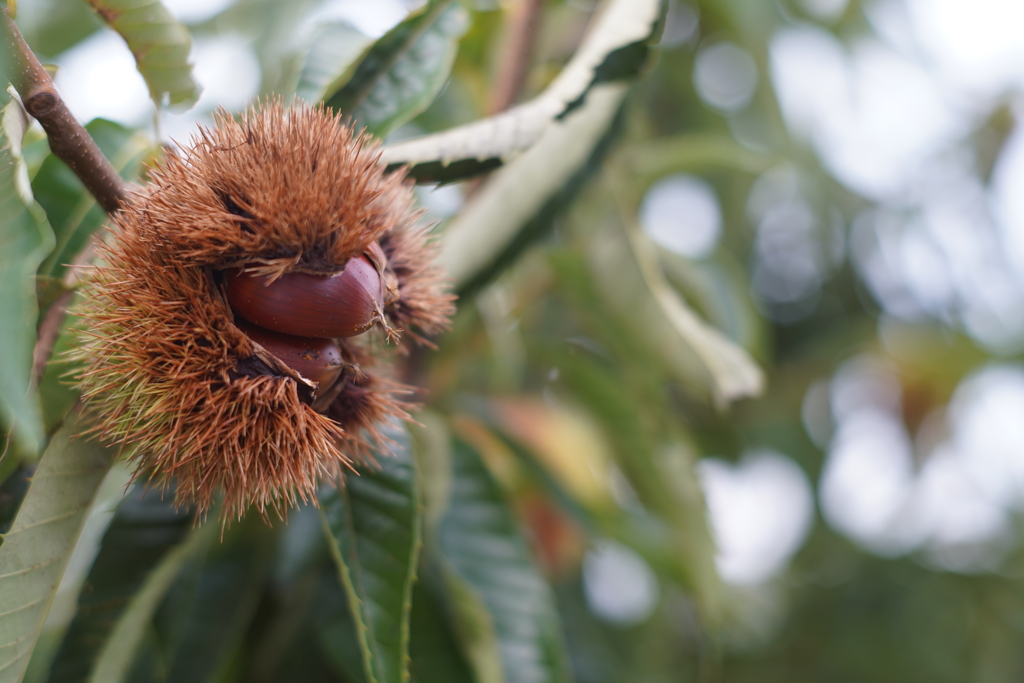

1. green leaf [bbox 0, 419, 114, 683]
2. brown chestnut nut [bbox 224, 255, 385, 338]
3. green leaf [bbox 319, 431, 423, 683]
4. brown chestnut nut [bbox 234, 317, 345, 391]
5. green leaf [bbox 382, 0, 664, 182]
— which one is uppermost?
green leaf [bbox 382, 0, 664, 182]

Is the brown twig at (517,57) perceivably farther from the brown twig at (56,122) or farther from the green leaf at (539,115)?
the brown twig at (56,122)

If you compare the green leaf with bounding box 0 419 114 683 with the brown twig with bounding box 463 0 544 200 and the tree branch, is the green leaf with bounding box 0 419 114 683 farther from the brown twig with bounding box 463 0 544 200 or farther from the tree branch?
the brown twig with bounding box 463 0 544 200

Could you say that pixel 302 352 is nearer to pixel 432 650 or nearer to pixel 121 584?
pixel 121 584

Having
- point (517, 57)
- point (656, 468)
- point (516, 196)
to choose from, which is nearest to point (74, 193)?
point (516, 196)

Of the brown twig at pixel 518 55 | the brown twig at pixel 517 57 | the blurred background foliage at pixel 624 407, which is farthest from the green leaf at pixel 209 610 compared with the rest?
the brown twig at pixel 518 55

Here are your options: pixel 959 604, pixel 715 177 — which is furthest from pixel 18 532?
pixel 959 604

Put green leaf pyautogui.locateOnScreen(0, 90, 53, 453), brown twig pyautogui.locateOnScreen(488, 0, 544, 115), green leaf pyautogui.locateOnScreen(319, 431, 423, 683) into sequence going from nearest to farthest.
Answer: green leaf pyautogui.locateOnScreen(0, 90, 53, 453) → green leaf pyautogui.locateOnScreen(319, 431, 423, 683) → brown twig pyautogui.locateOnScreen(488, 0, 544, 115)

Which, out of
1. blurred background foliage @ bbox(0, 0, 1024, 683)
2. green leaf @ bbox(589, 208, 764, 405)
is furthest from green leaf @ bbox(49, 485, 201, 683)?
green leaf @ bbox(589, 208, 764, 405)
